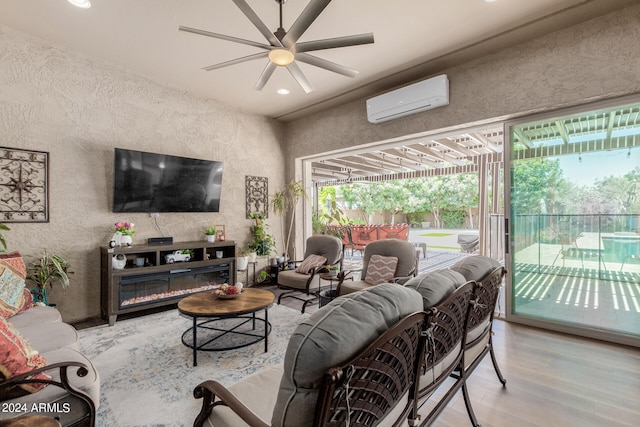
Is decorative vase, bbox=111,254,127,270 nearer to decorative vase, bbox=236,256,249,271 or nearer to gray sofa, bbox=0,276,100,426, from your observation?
decorative vase, bbox=236,256,249,271

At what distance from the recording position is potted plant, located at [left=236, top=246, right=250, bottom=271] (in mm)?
4812

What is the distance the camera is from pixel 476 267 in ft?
6.30

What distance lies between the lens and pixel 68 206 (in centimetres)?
341

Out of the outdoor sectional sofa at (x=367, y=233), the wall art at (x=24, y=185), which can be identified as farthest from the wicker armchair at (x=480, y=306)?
the outdoor sectional sofa at (x=367, y=233)

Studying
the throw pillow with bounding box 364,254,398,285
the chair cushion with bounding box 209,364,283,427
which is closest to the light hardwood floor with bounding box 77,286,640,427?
the chair cushion with bounding box 209,364,283,427

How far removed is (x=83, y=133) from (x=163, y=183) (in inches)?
39.8

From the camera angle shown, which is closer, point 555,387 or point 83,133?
point 555,387

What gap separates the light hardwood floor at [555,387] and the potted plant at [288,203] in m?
3.80

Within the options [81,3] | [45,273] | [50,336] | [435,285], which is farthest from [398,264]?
[81,3]

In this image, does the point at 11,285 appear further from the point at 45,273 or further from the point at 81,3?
the point at 81,3

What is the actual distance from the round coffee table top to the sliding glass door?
288 centimetres

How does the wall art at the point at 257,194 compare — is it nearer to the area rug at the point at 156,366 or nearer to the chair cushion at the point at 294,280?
the chair cushion at the point at 294,280

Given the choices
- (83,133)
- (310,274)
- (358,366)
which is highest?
(83,133)

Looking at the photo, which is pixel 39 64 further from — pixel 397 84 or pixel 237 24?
pixel 397 84
